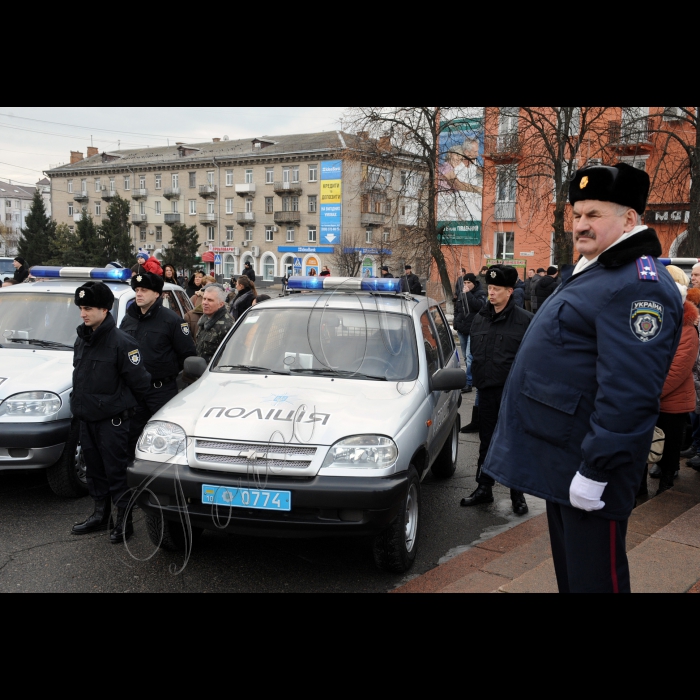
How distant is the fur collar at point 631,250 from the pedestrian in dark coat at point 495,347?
301 cm

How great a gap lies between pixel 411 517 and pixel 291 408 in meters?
1.11

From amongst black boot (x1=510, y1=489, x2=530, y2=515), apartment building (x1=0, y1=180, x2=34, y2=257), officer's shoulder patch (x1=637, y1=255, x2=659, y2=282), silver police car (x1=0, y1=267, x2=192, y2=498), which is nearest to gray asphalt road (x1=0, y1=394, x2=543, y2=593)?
black boot (x1=510, y1=489, x2=530, y2=515)

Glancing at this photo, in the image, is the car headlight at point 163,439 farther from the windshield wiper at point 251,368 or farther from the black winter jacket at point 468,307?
the black winter jacket at point 468,307

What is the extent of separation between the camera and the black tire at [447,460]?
6.59 meters

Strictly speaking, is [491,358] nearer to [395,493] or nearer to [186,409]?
Answer: [395,493]

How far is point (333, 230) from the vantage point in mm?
70062

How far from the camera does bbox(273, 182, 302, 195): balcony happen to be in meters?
72.4

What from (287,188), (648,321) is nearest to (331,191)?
(287,188)

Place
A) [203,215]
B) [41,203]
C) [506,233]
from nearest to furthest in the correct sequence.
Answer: [506,233] → [41,203] → [203,215]

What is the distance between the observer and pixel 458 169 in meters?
27.9

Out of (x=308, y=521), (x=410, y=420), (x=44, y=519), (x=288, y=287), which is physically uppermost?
(x=288, y=287)

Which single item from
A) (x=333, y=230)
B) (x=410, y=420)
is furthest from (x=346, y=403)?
(x=333, y=230)
